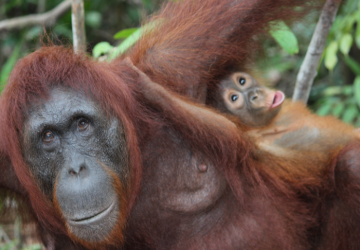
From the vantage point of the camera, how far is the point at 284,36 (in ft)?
9.14

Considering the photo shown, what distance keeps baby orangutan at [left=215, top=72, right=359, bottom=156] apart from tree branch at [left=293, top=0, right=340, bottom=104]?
0.27m

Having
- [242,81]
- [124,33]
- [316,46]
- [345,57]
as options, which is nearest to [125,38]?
[124,33]

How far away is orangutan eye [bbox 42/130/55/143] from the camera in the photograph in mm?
2055

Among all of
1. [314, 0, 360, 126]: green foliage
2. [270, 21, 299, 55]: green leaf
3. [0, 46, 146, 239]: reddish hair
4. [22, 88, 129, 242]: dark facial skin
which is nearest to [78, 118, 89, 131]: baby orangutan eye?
[22, 88, 129, 242]: dark facial skin

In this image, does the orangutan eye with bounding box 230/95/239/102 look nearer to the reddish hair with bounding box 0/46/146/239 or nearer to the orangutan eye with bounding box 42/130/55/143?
the reddish hair with bounding box 0/46/146/239

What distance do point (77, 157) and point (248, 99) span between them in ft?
4.51

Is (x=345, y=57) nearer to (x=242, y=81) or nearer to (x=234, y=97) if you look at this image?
(x=242, y=81)

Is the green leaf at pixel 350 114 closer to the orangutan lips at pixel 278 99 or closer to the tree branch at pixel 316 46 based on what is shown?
the tree branch at pixel 316 46

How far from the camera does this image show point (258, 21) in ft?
8.63

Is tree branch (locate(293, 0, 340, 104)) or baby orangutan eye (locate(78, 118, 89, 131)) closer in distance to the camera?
baby orangutan eye (locate(78, 118, 89, 131))

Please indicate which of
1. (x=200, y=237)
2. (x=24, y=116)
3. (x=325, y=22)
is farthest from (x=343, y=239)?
(x=24, y=116)

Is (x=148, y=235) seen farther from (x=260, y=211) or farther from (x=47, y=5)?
(x=47, y=5)

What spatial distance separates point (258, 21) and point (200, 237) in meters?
1.36

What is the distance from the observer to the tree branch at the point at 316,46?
9.30 feet
